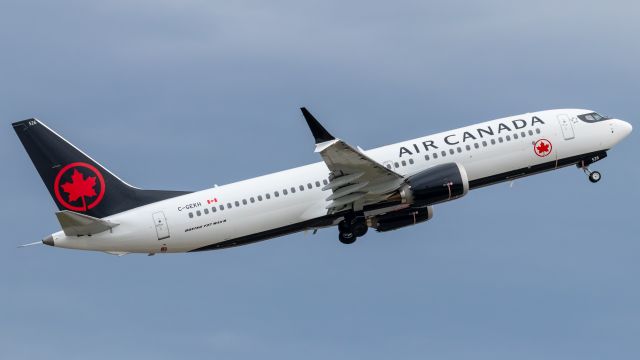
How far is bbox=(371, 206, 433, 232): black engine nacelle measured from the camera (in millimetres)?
76312

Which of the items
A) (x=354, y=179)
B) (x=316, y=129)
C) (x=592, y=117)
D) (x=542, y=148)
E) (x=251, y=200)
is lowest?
(x=251, y=200)

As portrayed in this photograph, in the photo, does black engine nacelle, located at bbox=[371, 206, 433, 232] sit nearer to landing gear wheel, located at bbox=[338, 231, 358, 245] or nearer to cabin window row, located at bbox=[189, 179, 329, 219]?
landing gear wheel, located at bbox=[338, 231, 358, 245]

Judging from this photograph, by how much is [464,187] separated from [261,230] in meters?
12.4

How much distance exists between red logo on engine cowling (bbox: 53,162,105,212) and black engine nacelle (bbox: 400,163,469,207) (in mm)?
18241

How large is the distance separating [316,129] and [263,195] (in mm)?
7636

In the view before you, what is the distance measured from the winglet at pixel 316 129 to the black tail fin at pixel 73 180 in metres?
11.1

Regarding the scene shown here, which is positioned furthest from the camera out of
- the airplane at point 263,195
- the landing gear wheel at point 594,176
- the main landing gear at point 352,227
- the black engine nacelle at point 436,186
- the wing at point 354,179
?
the landing gear wheel at point 594,176

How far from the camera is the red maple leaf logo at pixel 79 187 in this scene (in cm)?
7244

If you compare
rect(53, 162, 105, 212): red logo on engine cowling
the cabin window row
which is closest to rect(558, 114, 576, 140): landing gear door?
the cabin window row

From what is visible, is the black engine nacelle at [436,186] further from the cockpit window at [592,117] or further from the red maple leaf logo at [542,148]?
the cockpit window at [592,117]

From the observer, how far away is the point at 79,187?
Result: 7262cm

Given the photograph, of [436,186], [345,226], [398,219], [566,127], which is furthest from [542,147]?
[345,226]

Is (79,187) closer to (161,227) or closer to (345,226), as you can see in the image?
(161,227)

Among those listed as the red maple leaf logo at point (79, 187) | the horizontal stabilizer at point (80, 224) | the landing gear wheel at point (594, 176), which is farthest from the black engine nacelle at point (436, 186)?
the red maple leaf logo at point (79, 187)
